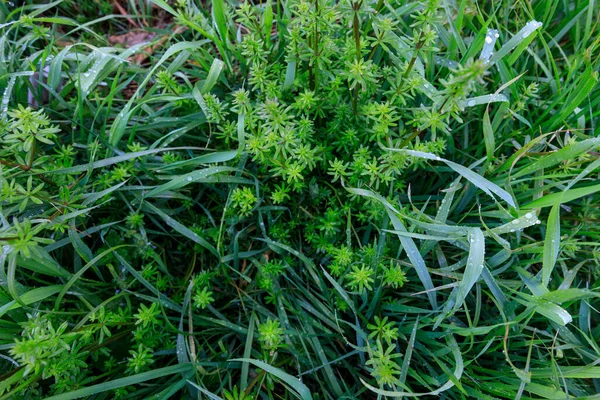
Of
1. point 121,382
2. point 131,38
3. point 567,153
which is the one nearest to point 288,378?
point 121,382

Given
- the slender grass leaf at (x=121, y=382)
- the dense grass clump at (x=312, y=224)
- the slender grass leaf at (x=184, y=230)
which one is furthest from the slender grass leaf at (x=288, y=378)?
the slender grass leaf at (x=184, y=230)

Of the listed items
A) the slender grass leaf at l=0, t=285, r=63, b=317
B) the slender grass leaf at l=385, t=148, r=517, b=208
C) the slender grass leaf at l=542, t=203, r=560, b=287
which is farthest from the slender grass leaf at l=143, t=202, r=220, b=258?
the slender grass leaf at l=542, t=203, r=560, b=287

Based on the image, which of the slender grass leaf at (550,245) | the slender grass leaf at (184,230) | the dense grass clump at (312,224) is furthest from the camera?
the slender grass leaf at (184,230)

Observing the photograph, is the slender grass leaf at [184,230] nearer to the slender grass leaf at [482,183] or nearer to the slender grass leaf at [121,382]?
the slender grass leaf at [121,382]

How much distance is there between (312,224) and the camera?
220 cm

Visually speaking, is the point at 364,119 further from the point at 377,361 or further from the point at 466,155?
the point at 377,361

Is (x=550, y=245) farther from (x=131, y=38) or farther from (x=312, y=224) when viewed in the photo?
(x=131, y=38)

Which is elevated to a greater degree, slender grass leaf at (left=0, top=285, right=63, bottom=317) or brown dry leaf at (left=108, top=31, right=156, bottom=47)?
brown dry leaf at (left=108, top=31, right=156, bottom=47)

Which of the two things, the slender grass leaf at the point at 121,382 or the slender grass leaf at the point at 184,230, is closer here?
the slender grass leaf at the point at 121,382

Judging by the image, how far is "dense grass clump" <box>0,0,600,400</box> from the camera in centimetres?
181

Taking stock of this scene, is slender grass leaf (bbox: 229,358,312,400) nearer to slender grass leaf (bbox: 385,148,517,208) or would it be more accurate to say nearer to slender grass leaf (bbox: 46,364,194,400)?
slender grass leaf (bbox: 46,364,194,400)

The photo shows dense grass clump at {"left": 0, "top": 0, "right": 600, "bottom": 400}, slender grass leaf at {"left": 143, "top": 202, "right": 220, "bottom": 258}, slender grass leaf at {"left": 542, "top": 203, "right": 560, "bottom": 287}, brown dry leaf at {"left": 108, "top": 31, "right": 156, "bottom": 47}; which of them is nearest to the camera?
slender grass leaf at {"left": 542, "top": 203, "right": 560, "bottom": 287}

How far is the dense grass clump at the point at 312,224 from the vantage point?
1813mm

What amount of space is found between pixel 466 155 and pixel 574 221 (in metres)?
0.65
